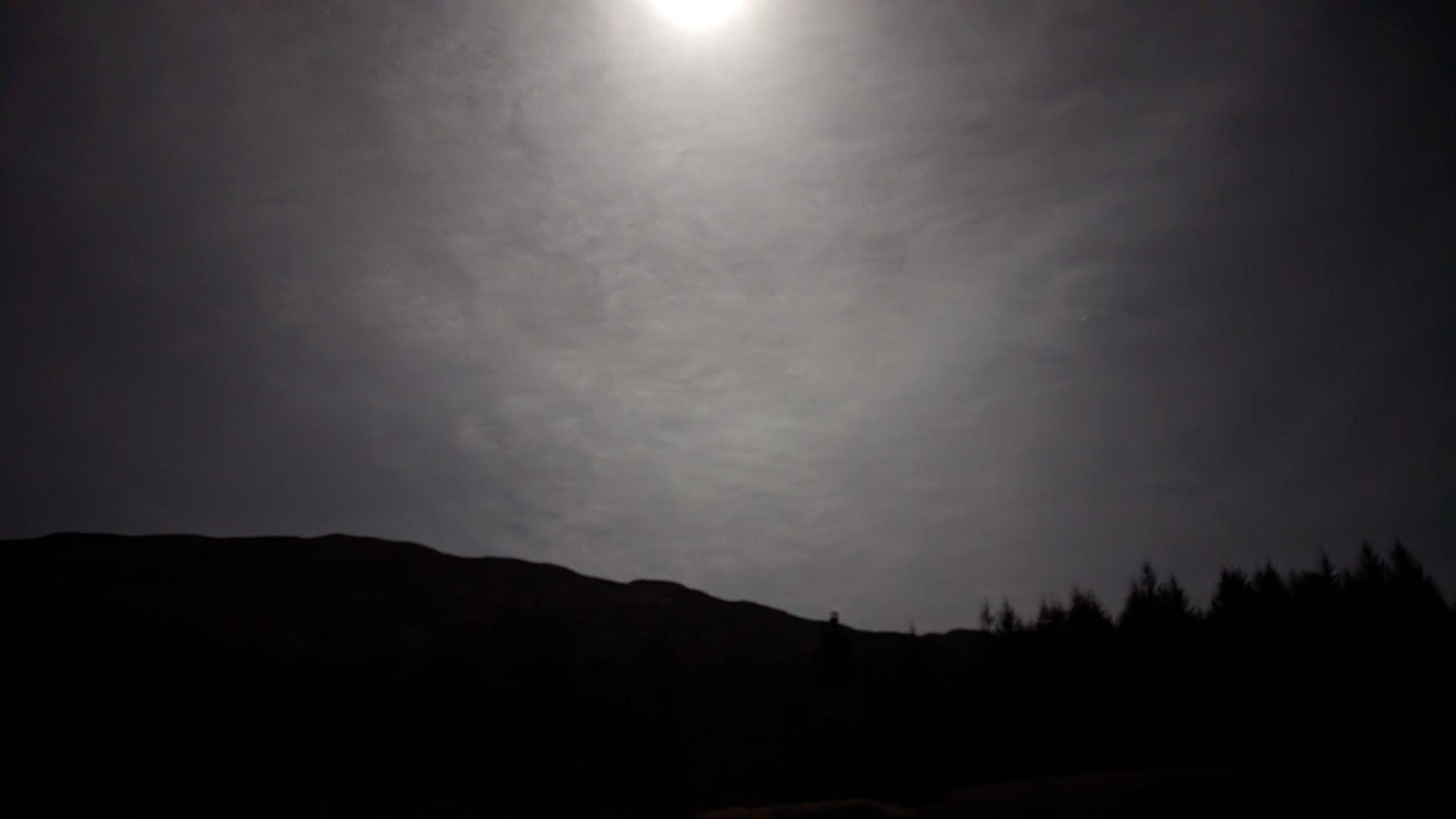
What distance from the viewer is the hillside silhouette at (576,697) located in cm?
3020

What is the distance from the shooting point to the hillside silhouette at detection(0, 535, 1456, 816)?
30203 millimetres

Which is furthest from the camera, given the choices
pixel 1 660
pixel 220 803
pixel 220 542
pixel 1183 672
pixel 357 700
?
pixel 220 542

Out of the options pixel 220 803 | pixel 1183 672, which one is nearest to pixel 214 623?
pixel 220 803

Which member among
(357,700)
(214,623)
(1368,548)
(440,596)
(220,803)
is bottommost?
(220,803)

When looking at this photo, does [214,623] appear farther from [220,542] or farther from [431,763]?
[431,763]

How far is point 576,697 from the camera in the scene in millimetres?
36344

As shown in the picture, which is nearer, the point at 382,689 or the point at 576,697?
the point at 382,689

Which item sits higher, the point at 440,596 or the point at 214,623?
the point at 440,596

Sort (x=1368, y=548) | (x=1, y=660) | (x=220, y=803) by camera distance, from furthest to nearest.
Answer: (x=1368, y=548), (x=1, y=660), (x=220, y=803)

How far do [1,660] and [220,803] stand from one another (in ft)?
32.7

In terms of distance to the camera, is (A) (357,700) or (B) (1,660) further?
(A) (357,700)

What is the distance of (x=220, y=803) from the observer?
2881 cm

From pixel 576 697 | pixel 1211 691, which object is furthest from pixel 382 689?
pixel 1211 691

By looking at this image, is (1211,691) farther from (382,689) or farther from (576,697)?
(382,689)
